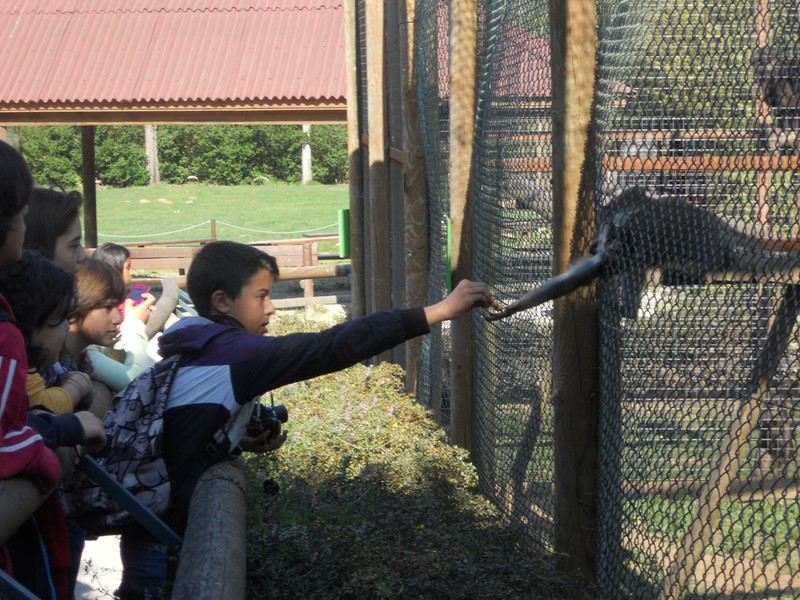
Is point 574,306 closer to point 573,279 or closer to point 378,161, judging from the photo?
point 573,279

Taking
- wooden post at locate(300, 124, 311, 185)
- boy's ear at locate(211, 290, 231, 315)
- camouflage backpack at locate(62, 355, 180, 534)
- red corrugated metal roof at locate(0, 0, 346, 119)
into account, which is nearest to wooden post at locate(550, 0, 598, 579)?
boy's ear at locate(211, 290, 231, 315)

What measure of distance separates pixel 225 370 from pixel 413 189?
3.24m

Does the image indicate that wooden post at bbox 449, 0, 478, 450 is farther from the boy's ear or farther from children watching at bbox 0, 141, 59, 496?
children watching at bbox 0, 141, 59, 496

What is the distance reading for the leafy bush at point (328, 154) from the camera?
43562 mm

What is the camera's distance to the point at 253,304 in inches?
123

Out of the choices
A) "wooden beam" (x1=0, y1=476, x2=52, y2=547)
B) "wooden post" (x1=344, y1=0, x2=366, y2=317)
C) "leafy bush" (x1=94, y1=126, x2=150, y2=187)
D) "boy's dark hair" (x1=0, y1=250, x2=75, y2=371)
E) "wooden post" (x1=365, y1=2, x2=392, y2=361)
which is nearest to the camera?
"wooden beam" (x1=0, y1=476, x2=52, y2=547)

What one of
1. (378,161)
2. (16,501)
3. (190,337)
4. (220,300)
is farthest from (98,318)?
(378,161)

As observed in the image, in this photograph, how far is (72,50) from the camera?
15.6 m

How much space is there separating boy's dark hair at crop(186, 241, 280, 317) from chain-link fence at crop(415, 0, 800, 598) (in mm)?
1050

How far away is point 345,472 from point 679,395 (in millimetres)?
2152

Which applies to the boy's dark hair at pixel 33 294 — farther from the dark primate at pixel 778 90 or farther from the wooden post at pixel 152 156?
the wooden post at pixel 152 156

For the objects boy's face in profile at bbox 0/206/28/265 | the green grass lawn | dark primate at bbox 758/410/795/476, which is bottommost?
the green grass lawn

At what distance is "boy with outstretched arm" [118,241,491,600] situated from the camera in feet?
9.00

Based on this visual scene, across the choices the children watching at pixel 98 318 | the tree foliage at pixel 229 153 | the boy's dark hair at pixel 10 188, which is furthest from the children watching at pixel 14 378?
the tree foliage at pixel 229 153
